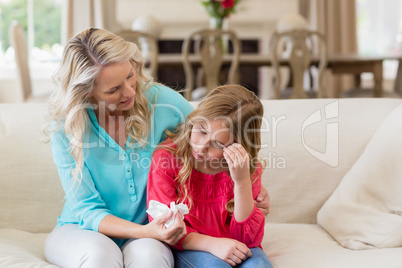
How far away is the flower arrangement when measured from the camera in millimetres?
4332

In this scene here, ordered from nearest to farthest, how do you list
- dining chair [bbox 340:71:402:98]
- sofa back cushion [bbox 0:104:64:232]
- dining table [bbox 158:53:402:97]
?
sofa back cushion [bbox 0:104:64:232]
dining table [bbox 158:53:402:97]
dining chair [bbox 340:71:402:98]

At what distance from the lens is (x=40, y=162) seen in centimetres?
183

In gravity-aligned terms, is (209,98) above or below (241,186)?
above

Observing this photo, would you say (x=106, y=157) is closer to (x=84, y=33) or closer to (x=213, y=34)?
(x=84, y=33)

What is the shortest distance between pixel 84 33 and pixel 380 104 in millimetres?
1090

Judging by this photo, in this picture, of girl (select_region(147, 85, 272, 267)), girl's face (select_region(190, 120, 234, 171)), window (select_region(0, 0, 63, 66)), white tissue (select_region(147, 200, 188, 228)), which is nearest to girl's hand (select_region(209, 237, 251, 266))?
girl (select_region(147, 85, 272, 267))

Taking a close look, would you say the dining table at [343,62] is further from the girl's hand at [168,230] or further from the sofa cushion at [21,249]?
the girl's hand at [168,230]

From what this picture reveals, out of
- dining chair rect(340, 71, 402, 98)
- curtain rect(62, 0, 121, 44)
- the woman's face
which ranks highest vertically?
curtain rect(62, 0, 121, 44)

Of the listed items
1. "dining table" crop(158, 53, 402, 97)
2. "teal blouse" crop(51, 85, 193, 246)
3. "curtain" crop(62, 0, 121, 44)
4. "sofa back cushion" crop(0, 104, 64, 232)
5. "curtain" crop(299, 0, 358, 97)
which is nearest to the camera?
"teal blouse" crop(51, 85, 193, 246)

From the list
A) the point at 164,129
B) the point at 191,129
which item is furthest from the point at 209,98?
the point at 164,129

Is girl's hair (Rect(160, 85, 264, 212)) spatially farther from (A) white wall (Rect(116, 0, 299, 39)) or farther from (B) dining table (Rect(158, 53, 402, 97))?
(A) white wall (Rect(116, 0, 299, 39))

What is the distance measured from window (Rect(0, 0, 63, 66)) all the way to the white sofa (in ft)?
14.7

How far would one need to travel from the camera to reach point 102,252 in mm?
1312

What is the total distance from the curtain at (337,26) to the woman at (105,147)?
4.95m
